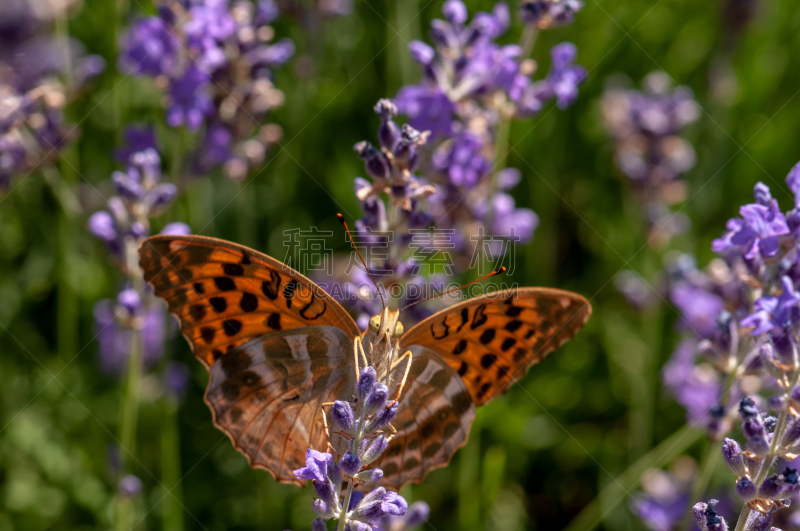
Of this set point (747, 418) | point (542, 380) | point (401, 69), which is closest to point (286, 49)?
point (401, 69)

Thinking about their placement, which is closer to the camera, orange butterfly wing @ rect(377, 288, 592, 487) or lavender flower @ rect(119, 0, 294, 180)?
orange butterfly wing @ rect(377, 288, 592, 487)

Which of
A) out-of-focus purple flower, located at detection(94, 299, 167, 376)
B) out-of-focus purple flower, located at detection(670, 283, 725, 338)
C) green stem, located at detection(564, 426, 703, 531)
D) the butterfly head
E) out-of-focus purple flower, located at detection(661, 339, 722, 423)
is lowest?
green stem, located at detection(564, 426, 703, 531)

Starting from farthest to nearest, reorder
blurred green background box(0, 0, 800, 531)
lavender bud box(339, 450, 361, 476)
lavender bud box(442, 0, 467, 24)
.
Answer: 1. blurred green background box(0, 0, 800, 531)
2. lavender bud box(442, 0, 467, 24)
3. lavender bud box(339, 450, 361, 476)

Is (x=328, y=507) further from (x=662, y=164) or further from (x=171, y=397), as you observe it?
(x=662, y=164)

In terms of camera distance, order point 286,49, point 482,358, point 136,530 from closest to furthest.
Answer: point 482,358
point 136,530
point 286,49

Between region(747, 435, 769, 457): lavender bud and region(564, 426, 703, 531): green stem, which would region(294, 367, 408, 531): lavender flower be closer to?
region(747, 435, 769, 457): lavender bud

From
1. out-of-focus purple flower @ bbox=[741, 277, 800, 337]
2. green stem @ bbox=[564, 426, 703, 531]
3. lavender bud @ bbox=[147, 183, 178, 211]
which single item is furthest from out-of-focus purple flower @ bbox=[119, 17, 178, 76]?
green stem @ bbox=[564, 426, 703, 531]
